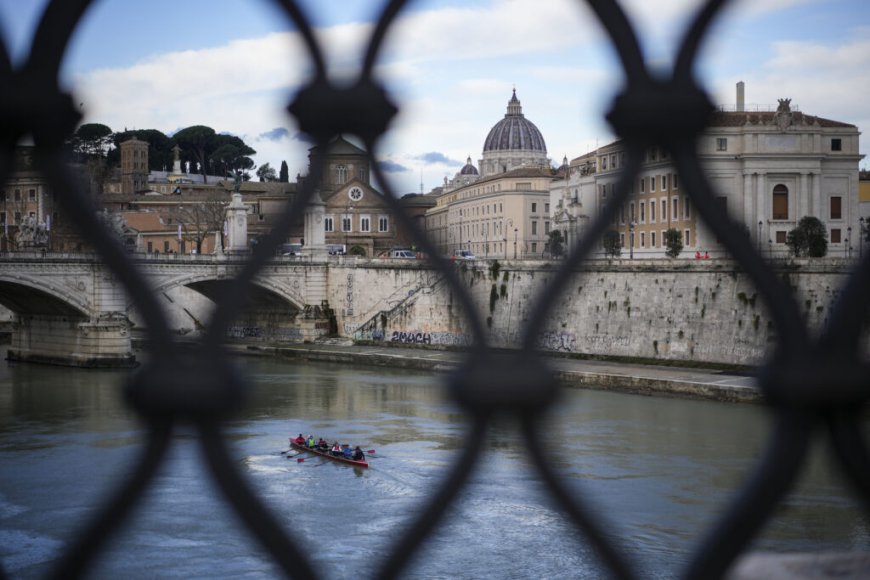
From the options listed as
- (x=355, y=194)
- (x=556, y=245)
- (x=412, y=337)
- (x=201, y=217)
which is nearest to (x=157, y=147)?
(x=201, y=217)

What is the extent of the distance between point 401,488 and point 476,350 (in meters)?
7.45

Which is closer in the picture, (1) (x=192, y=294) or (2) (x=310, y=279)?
(2) (x=310, y=279)

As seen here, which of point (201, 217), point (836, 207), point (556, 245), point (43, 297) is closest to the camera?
point (556, 245)

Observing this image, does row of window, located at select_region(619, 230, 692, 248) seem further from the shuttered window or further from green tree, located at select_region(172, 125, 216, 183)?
green tree, located at select_region(172, 125, 216, 183)

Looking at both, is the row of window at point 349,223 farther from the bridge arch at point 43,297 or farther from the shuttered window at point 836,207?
the shuttered window at point 836,207

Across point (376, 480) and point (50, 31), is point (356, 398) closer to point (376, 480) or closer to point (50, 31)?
point (376, 480)

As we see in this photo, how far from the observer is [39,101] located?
0.55 m

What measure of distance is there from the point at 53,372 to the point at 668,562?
11.2 meters

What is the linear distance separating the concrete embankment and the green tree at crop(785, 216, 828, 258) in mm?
2411

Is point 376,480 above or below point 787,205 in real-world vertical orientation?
below

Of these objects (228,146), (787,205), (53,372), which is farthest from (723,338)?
(228,146)

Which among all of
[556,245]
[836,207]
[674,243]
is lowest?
[556,245]

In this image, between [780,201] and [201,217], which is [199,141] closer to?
[201,217]

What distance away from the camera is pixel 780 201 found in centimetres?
1595
